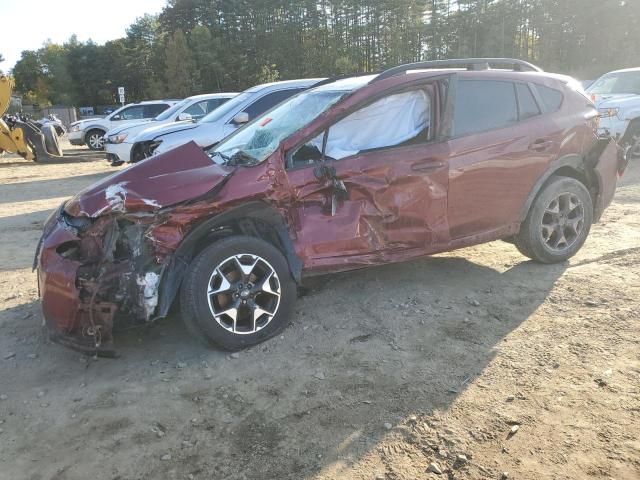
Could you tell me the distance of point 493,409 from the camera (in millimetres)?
3006

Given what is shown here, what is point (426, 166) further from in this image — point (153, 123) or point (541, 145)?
point (153, 123)

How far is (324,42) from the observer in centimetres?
5972

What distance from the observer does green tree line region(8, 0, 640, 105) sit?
157ft

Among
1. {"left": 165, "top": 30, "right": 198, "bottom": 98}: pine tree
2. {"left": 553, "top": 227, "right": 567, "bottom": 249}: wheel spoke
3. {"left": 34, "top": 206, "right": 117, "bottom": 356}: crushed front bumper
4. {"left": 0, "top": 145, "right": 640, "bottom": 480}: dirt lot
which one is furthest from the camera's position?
{"left": 165, "top": 30, "right": 198, "bottom": 98}: pine tree

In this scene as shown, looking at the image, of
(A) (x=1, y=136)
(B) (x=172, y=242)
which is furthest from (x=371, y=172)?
(A) (x=1, y=136)

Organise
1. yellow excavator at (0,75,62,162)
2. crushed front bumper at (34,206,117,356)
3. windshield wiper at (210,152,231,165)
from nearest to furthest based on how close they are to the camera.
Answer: crushed front bumper at (34,206,117,356)
windshield wiper at (210,152,231,165)
yellow excavator at (0,75,62,162)

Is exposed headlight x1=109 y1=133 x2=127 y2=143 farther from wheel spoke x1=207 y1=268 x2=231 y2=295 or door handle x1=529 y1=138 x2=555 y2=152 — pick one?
door handle x1=529 y1=138 x2=555 y2=152

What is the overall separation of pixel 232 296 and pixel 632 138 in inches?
414

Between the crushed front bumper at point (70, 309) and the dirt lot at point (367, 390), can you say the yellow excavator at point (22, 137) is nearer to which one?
the dirt lot at point (367, 390)

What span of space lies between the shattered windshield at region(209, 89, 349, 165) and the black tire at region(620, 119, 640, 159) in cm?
878

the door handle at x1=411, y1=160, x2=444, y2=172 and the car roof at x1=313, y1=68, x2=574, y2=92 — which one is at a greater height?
the car roof at x1=313, y1=68, x2=574, y2=92

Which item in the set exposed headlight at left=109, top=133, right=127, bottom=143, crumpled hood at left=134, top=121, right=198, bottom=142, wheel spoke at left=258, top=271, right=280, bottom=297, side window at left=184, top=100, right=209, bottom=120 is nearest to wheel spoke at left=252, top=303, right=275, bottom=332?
wheel spoke at left=258, top=271, right=280, bottom=297

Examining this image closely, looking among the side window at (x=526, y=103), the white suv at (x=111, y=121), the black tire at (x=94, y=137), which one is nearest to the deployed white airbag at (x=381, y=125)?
the side window at (x=526, y=103)

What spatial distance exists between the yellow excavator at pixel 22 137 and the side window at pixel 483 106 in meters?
14.8
